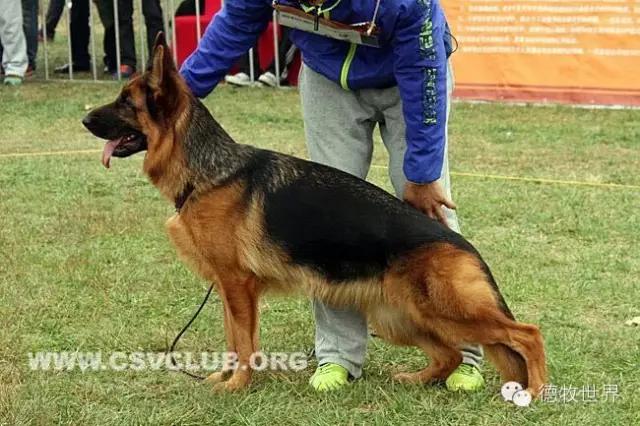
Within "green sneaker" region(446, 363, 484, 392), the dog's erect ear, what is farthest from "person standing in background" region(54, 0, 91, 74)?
"green sneaker" region(446, 363, 484, 392)

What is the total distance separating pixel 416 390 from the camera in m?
4.15

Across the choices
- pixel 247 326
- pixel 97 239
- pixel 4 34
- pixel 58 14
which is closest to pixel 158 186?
pixel 247 326

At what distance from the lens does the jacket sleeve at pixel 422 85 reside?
3809mm

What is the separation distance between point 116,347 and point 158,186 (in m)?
0.95

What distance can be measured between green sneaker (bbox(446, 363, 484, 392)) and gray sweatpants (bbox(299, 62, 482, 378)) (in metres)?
0.04

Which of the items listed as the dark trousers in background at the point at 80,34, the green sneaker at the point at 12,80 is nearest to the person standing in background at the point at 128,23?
the dark trousers in background at the point at 80,34

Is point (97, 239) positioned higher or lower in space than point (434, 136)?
lower

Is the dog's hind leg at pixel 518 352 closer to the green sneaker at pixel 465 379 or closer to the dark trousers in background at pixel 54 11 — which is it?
the green sneaker at pixel 465 379

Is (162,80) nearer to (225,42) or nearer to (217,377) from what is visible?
(225,42)

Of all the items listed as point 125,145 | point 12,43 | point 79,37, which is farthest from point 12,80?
point 125,145

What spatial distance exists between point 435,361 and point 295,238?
85cm

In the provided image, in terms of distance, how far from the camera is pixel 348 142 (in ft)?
14.1

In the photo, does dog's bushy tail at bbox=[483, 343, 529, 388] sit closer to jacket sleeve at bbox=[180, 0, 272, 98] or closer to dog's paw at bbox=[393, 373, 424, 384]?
dog's paw at bbox=[393, 373, 424, 384]

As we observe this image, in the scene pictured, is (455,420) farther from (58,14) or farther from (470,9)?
(58,14)
